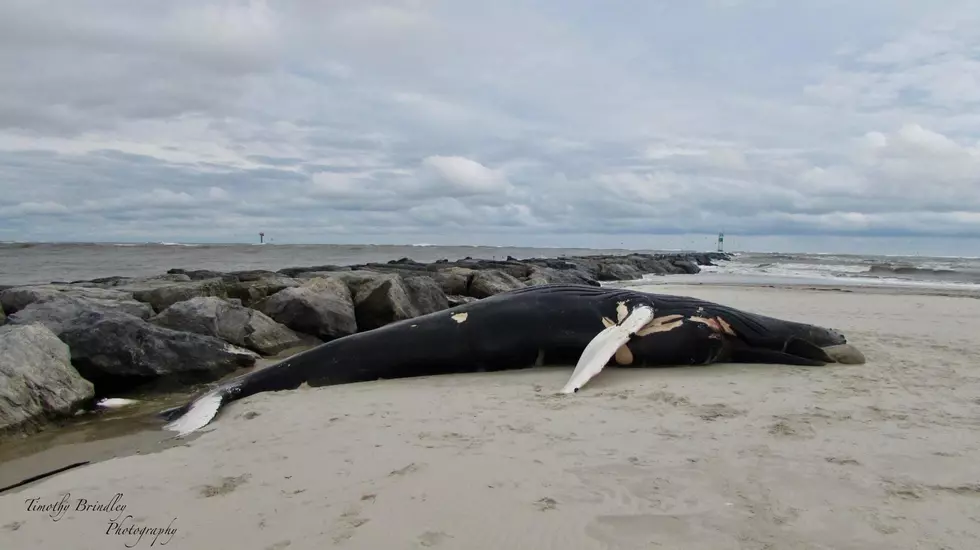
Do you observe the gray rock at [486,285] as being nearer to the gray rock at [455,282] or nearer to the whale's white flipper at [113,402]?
the gray rock at [455,282]

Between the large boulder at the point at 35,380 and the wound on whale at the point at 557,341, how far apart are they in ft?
3.76

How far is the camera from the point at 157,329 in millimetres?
6238

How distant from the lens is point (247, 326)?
7.79 meters

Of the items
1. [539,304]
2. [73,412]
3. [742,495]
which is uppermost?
[539,304]

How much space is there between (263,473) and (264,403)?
5.71 ft

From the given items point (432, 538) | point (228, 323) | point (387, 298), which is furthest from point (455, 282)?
point (432, 538)

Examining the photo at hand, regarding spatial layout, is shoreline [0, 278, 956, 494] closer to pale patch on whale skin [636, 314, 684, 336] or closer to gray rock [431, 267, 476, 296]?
pale patch on whale skin [636, 314, 684, 336]

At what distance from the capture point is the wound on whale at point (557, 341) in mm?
5848

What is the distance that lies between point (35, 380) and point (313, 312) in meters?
4.03

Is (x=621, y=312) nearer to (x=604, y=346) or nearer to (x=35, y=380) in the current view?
(x=604, y=346)

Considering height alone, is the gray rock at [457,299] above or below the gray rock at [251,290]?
below

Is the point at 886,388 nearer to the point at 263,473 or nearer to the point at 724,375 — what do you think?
the point at 724,375

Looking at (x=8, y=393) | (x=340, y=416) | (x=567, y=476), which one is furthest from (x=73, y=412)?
(x=567, y=476)

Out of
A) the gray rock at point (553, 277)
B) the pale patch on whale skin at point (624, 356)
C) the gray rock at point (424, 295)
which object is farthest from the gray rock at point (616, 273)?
the pale patch on whale skin at point (624, 356)
